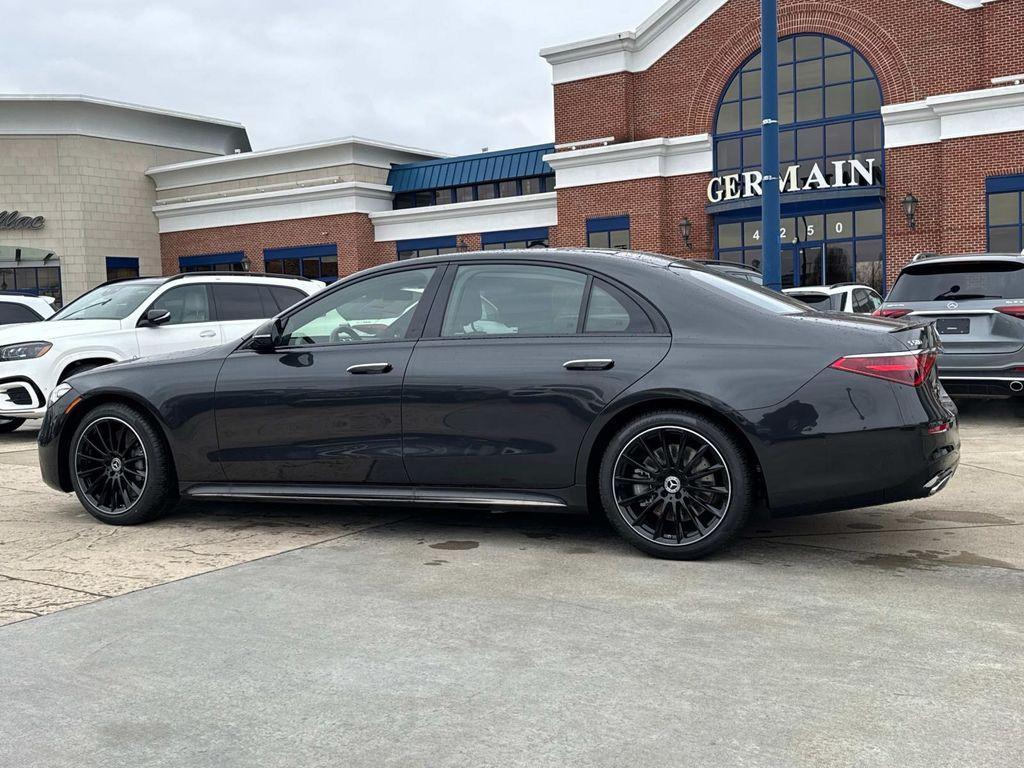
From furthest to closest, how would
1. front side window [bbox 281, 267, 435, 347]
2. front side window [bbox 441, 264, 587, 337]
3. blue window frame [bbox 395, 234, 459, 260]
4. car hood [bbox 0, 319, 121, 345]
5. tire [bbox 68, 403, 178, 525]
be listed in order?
blue window frame [bbox 395, 234, 459, 260] → car hood [bbox 0, 319, 121, 345] → tire [bbox 68, 403, 178, 525] → front side window [bbox 281, 267, 435, 347] → front side window [bbox 441, 264, 587, 337]

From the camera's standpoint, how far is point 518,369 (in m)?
5.29

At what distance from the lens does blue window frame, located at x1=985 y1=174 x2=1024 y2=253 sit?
82.1ft

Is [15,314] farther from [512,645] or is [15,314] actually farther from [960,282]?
[512,645]

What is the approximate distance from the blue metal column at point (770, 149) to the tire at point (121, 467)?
750cm

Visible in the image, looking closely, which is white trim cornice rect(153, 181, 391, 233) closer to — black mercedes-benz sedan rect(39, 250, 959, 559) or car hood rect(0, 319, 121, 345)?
car hood rect(0, 319, 121, 345)

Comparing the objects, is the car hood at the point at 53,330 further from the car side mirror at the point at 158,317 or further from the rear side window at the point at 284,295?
the rear side window at the point at 284,295

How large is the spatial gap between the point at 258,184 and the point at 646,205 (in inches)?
675

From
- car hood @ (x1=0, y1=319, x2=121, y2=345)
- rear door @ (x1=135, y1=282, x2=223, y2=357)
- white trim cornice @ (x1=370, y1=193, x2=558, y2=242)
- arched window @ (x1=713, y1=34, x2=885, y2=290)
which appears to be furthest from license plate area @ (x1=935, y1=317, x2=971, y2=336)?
white trim cornice @ (x1=370, y1=193, x2=558, y2=242)

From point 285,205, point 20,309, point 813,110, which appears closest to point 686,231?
point 813,110

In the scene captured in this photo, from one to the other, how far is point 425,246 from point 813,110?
14.5 m

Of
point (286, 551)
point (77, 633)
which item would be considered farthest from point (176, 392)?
point (77, 633)

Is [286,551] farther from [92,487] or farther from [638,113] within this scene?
[638,113]

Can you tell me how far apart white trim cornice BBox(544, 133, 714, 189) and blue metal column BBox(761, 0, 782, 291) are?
18471 millimetres

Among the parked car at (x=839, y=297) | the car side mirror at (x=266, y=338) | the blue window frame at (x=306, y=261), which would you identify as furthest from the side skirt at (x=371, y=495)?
the blue window frame at (x=306, y=261)
